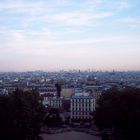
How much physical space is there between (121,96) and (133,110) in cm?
247

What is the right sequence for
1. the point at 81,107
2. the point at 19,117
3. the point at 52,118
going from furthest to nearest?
the point at 81,107 → the point at 52,118 → the point at 19,117

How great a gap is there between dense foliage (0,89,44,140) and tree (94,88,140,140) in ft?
13.7

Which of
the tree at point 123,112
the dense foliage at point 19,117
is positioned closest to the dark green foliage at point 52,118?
the tree at point 123,112

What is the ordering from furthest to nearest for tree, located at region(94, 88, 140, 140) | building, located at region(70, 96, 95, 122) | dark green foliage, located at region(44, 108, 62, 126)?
building, located at region(70, 96, 95, 122) → dark green foliage, located at region(44, 108, 62, 126) → tree, located at region(94, 88, 140, 140)

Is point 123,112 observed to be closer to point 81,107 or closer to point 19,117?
point 19,117

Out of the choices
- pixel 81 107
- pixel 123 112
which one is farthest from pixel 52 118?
pixel 123 112

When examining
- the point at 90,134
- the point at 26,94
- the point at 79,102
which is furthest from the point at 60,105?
the point at 26,94

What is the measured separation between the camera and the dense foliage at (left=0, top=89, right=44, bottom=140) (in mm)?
24656

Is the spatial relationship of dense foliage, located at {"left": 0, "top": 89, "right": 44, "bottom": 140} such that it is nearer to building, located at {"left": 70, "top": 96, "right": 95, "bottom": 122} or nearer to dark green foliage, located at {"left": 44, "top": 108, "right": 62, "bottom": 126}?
dark green foliage, located at {"left": 44, "top": 108, "right": 62, "bottom": 126}

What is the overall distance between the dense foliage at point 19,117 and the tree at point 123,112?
4.19 meters

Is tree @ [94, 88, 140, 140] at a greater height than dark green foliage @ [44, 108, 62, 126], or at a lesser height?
greater

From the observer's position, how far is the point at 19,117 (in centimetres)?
2555

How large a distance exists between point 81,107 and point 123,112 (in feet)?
63.4

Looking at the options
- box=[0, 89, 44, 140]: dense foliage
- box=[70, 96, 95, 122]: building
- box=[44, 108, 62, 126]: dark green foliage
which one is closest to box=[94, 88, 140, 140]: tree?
box=[0, 89, 44, 140]: dense foliage
